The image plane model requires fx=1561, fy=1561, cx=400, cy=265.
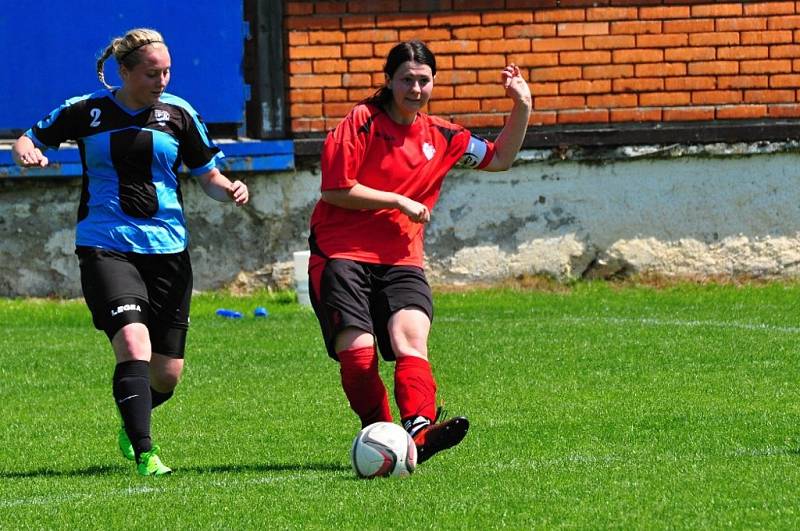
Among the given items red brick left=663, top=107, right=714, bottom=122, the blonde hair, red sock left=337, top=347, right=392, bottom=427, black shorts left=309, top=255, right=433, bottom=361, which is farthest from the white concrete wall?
red sock left=337, top=347, right=392, bottom=427

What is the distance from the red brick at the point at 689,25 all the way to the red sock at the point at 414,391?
857cm

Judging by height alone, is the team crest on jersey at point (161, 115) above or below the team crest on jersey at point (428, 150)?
above

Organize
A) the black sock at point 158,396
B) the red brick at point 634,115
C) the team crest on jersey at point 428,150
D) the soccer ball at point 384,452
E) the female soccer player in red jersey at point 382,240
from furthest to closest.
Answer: the red brick at point 634,115
the black sock at point 158,396
the team crest on jersey at point 428,150
the female soccer player in red jersey at point 382,240
the soccer ball at point 384,452

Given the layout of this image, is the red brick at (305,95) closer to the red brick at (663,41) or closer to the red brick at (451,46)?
the red brick at (451,46)

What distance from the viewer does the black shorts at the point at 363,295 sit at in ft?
21.6

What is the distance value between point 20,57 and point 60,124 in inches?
297

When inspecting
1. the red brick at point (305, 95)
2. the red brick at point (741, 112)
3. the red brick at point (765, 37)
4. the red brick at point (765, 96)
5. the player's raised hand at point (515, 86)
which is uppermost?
the red brick at point (765, 37)

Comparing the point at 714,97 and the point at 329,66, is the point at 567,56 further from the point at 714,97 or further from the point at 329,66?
the point at 329,66

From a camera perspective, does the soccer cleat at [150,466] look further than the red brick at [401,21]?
No

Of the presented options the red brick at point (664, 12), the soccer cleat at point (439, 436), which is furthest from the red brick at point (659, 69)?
the soccer cleat at point (439, 436)

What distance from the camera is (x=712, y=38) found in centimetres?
1435

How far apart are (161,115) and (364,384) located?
152cm

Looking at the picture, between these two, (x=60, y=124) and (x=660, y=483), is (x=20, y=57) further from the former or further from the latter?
(x=660, y=483)

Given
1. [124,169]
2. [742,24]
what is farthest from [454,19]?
[124,169]
